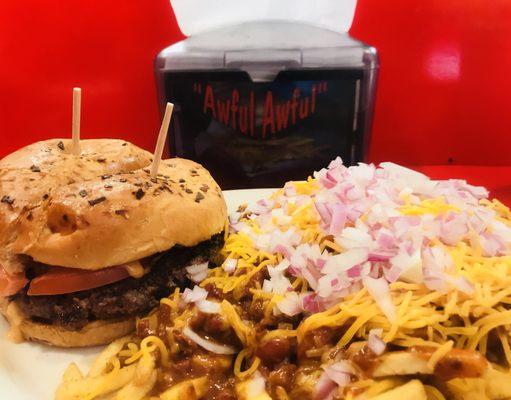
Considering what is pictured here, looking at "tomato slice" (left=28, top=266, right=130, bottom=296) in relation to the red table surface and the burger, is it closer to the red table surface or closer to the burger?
the burger

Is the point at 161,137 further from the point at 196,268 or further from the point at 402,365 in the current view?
the point at 402,365

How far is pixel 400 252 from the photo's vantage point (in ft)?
5.78

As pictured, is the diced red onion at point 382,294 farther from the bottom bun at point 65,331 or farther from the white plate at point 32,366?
the white plate at point 32,366

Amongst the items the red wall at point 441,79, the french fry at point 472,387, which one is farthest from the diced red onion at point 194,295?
the red wall at point 441,79

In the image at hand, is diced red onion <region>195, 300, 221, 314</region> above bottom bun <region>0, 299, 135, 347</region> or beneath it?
above

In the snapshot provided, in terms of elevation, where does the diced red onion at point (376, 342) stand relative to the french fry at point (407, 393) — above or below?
above

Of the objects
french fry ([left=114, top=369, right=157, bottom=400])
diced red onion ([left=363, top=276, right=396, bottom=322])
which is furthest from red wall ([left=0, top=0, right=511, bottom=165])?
french fry ([left=114, top=369, right=157, bottom=400])

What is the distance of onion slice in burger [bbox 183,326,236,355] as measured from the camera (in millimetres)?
1854

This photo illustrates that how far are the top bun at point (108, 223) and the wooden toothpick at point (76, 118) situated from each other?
0.28 m

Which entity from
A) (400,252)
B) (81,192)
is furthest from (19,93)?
(400,252)

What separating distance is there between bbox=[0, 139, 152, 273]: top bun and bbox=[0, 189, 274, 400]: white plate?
13.3 inches

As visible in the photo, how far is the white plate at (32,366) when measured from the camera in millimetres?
1847

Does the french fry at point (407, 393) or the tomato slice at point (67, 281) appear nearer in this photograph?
the french fry at point (407, 393)

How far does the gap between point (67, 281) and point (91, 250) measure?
0.16 metres
